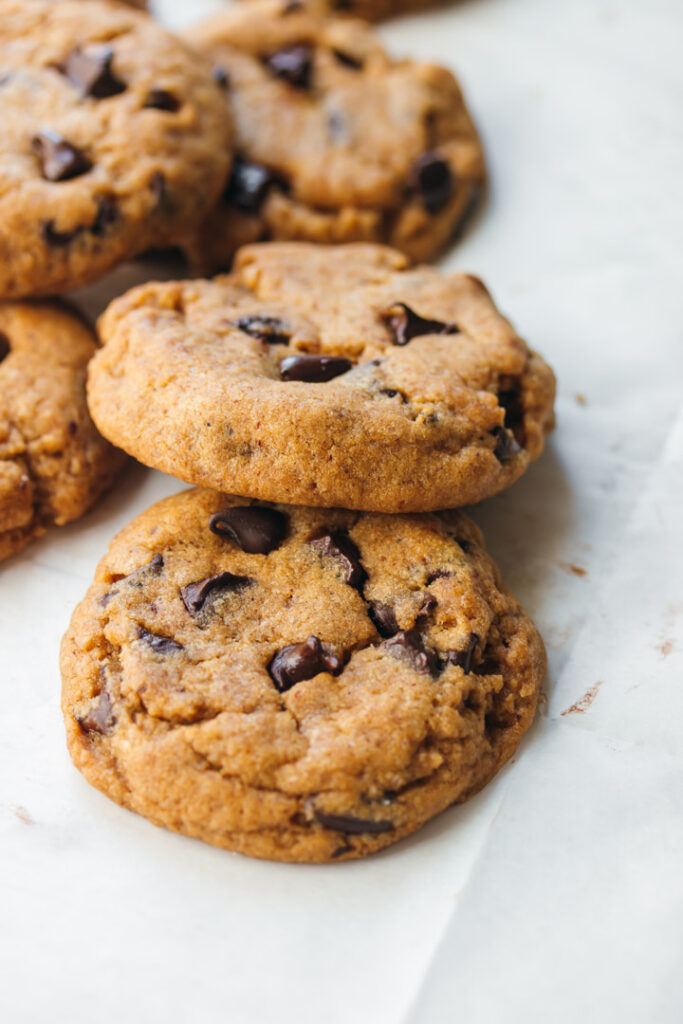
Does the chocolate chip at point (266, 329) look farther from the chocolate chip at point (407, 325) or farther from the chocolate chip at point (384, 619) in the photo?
the chocolate chip at point (384, 619)

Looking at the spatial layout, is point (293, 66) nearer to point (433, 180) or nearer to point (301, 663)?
point (433, 180)

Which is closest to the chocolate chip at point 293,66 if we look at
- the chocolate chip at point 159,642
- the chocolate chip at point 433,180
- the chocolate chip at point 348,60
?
the chocolate chip at point 348,60

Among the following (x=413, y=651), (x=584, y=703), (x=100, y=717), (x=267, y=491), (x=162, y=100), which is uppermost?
(x=162, y=100)

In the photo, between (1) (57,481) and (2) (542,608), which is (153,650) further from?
(2) (542,608)

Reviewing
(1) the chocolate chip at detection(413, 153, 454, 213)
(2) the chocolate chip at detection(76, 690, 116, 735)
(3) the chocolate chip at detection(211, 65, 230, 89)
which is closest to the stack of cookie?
(2) the chocolate chip at detection(76, 690, 116, 735)

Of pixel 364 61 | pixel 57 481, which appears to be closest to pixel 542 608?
pixel 57 481

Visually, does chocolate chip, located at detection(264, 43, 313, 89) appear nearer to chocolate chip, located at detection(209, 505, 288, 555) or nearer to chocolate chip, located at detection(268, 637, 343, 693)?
chocolate chip, located at detection(209, 505, 288, 555)

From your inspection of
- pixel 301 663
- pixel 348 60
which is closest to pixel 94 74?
pixel 348 60
